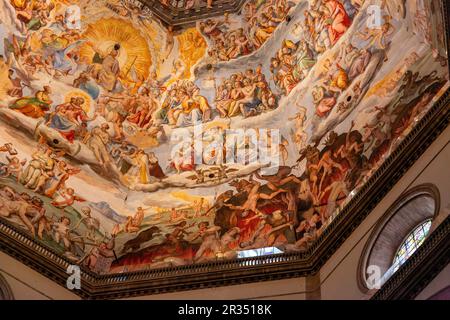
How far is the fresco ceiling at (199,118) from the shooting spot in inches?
774

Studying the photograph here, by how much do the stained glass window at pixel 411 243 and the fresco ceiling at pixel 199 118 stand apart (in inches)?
76.0

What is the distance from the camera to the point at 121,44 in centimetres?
2430

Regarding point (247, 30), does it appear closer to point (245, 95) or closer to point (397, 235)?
point (245, 95)

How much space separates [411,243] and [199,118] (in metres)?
7.83

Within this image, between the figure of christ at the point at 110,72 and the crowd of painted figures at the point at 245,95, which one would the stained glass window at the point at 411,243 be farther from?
the figure of christ at the point at 110,72

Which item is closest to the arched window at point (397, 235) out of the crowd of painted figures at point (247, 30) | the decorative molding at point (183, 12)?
the crowd of painted figures at point (247, 30)

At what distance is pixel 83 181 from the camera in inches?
856

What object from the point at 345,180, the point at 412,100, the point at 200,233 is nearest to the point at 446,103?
the point at 412,100

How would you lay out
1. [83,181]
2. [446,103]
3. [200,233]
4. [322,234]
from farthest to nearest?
[83,181]
[200,233]
[322,234]
[446,103]

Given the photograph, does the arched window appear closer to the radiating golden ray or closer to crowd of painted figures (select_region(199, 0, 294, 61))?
crowd of painted figures (select_region(199, 0, 294, 61))

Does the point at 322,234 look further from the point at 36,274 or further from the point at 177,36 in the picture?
the point at 177,36

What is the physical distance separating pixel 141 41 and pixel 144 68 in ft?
2.43

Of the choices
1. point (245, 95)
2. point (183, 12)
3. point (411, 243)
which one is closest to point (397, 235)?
point (411, 243)

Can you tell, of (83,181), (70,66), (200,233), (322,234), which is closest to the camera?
(322,234)
